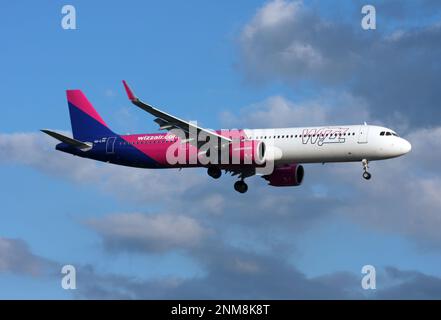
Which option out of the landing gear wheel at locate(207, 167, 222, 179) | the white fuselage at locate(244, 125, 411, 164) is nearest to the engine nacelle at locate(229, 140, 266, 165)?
the white fuselage at locate(244, 125, 411, 164)

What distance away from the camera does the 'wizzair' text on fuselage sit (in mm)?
73000

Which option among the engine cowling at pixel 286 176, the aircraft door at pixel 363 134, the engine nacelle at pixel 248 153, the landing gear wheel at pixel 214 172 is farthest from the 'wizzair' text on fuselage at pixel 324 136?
the landing gear wheel at pixel 214 172

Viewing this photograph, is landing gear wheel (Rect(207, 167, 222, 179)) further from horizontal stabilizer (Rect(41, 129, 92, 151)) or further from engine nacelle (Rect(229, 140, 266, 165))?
horizontal stabilizer (Rect(41, 129, 92, 151))

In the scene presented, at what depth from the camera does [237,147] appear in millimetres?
74938

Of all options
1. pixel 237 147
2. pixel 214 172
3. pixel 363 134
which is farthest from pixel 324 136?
pixel 214 172

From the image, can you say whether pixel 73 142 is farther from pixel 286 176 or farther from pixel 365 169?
pixel 365 169

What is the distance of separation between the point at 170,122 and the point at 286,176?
13.9 meters

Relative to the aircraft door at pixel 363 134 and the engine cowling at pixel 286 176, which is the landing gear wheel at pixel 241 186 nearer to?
the engine cowling at pixel 286 176

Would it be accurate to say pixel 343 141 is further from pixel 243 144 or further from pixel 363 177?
pixel 243 144

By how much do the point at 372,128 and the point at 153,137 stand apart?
755 inches

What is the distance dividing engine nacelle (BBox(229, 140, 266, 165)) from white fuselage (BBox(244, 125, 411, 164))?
0.82 metres

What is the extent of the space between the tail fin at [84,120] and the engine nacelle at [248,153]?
13.7 metres
